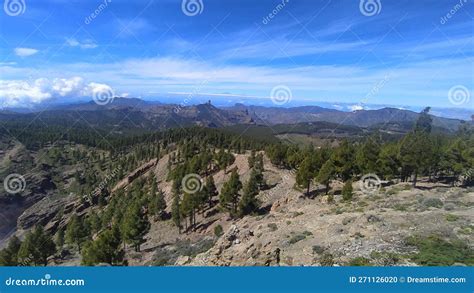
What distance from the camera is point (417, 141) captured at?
52406 mm

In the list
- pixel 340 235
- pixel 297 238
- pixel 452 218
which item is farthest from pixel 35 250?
pixel 452 218

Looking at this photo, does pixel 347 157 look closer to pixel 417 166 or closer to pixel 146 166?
pixel 417 166

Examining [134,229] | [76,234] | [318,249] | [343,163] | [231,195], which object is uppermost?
[343,163]

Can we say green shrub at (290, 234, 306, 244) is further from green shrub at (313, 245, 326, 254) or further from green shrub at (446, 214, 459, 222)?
green shrub at (446, 214, 459, 222)

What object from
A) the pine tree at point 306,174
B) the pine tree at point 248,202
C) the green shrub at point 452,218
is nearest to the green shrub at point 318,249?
the green shrub at point 452,218

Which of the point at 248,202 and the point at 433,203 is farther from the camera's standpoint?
the point at 248,202

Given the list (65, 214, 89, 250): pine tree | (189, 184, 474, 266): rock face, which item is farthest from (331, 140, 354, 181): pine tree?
(65, 214, 89, 250): pine tree

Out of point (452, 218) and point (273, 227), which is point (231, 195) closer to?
point (273, 227)

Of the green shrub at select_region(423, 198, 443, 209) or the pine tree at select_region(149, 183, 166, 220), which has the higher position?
the green shrub at select_region(423, 198, 443, 209)

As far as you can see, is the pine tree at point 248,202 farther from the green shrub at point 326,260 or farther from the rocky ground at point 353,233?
the green shrub at point 326,260

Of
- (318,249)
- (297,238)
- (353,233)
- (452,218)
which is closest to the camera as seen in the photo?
(318,249)

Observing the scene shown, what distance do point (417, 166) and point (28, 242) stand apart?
194ft

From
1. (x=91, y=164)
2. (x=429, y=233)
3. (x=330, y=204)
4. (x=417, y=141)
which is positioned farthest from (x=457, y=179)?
(x=91, y=164)

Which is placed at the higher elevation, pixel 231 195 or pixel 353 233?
pixel 353 233
